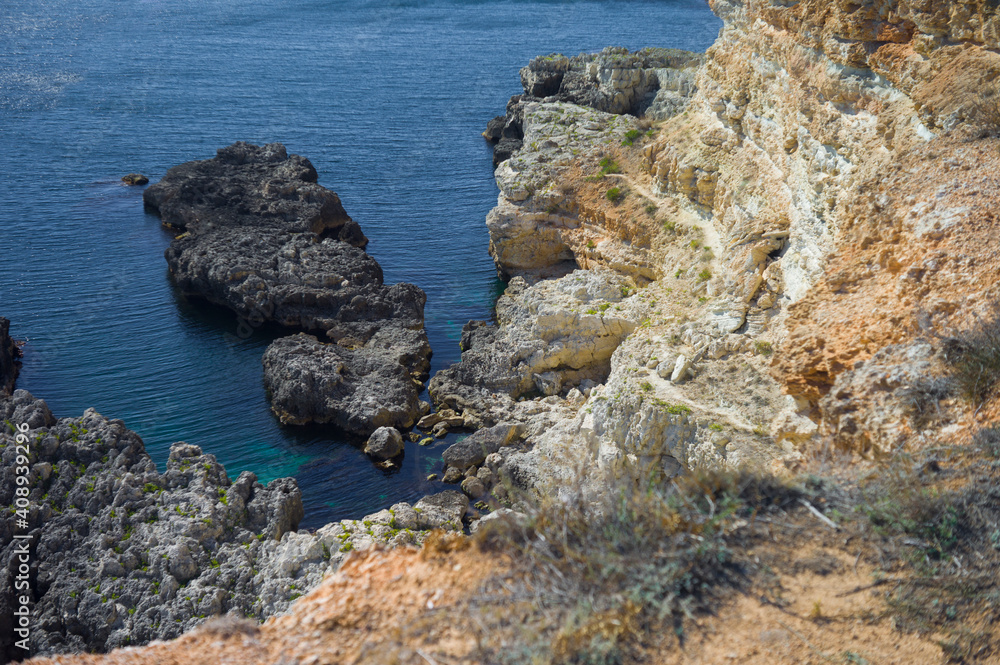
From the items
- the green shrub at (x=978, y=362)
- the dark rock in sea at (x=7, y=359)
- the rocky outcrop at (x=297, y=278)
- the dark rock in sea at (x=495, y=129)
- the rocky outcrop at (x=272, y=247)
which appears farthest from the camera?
the dark rock in sea at (x=495, y=129)

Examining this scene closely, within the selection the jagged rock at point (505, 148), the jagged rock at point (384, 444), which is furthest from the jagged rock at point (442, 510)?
the jagged rock at point (505, 148)

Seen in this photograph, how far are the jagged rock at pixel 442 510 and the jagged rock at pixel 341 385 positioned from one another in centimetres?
498

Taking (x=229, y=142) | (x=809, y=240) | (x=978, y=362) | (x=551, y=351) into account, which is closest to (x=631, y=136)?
(x=551, y=351)

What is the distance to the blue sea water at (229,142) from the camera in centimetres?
2905

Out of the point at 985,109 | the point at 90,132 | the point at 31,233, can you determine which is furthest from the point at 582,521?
the point at 90,132

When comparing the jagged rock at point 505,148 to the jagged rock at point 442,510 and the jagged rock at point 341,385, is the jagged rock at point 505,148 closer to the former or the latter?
the jagged rock at point 341,385

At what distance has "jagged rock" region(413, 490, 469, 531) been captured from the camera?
839 inches

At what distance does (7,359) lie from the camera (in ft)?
100

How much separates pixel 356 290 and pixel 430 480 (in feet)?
39.5

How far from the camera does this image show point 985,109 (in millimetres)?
14945

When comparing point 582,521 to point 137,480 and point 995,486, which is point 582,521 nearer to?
point 995,486

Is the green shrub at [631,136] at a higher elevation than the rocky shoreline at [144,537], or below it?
higher

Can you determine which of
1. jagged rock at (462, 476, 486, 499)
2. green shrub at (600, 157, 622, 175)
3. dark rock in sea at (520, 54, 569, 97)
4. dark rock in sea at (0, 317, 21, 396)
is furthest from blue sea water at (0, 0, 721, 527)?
green shrub at (600, 157, 622, 175)

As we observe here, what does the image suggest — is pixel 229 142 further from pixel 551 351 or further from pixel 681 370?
pixel 681 370
